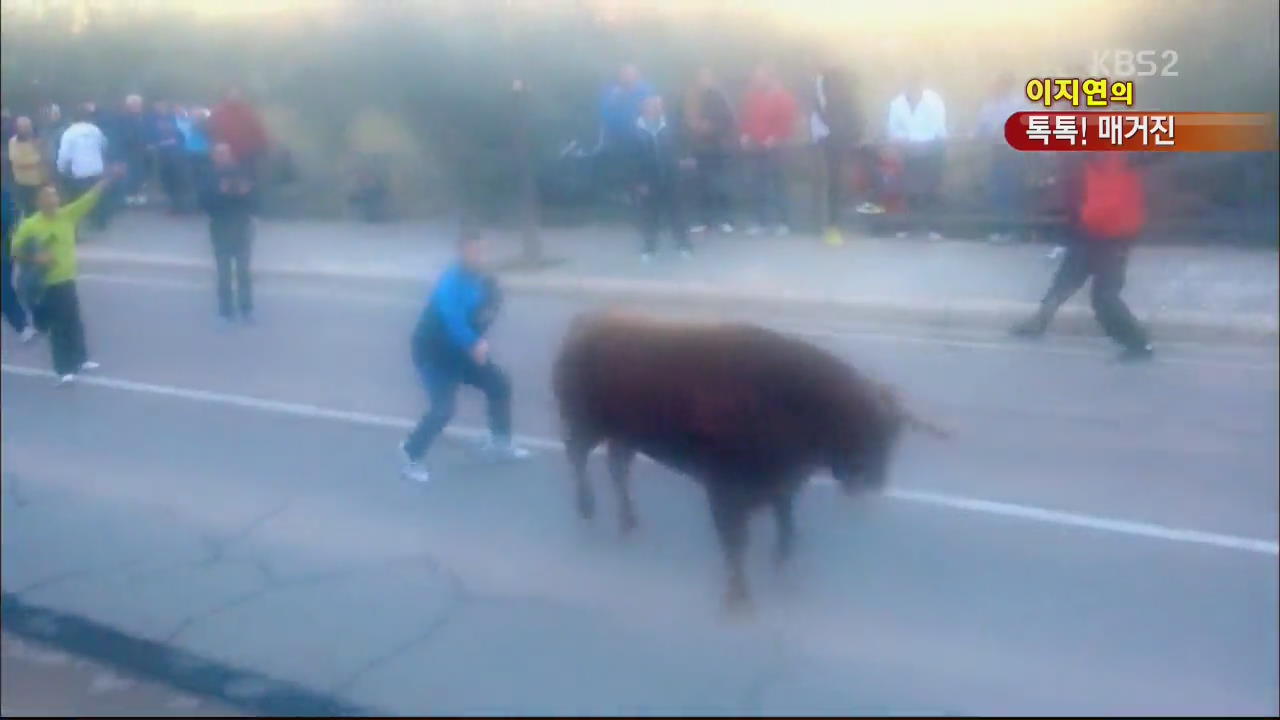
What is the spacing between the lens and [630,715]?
489 centimetres

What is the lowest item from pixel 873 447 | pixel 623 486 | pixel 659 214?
pixel 623 486

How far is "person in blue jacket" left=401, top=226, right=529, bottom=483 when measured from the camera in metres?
7.32

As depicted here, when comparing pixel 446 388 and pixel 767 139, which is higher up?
pixel 767 139

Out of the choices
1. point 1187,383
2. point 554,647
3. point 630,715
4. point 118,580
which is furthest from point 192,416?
point 1187,383

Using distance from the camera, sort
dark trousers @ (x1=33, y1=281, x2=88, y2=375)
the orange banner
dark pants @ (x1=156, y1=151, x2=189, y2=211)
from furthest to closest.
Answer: dark pants @ (x1=156, y1=151, x2=189, y2=211) → dark trousers @ (x1=33, y1=281, x2=88, y2=375) → the orange banner

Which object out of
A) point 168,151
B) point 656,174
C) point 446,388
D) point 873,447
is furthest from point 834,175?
point 873,447

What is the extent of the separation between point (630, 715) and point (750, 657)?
1.90 feet

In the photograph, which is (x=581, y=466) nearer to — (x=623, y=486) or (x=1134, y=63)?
(x=623, y=486)

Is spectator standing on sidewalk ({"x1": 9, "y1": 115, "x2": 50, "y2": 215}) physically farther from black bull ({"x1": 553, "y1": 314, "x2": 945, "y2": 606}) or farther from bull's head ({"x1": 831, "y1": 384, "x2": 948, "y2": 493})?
bull's head ({"x1": 831, "y1": 384, "x2": 948, "y2": 493})

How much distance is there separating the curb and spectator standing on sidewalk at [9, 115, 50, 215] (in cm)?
425

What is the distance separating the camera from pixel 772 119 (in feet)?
49.8

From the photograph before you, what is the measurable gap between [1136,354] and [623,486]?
4982 mm

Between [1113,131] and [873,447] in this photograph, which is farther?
A: [1113,131]

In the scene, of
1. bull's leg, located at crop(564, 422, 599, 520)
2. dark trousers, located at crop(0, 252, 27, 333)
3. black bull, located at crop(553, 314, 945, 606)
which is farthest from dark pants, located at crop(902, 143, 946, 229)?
black bull, located at crop(553, 314, 945, 606)
